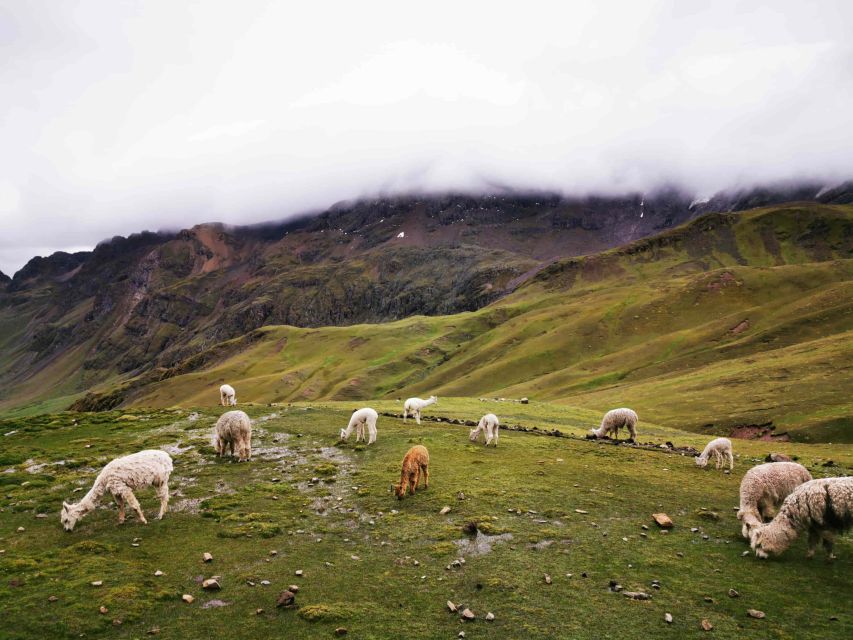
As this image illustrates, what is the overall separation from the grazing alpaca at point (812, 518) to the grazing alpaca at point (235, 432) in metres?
25.1

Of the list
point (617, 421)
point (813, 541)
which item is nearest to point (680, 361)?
point (617, 421)

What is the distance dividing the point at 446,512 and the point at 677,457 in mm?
18759

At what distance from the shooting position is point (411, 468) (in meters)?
23.3

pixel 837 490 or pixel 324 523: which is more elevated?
pixel 837 490

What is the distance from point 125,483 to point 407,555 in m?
11.7

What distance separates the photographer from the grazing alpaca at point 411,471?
22969 millimetres

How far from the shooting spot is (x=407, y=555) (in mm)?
17297

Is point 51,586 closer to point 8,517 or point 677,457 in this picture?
point 8,517

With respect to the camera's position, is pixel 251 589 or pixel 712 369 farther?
pixel 712 369

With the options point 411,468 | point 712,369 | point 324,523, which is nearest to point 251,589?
point 324,523

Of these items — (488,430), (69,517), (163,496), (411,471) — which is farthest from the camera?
(488,430)

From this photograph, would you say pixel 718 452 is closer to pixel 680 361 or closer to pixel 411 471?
pixel 411 471

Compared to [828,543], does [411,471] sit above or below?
above

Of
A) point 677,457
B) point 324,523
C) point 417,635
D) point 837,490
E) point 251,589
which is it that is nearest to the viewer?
point 417,635
